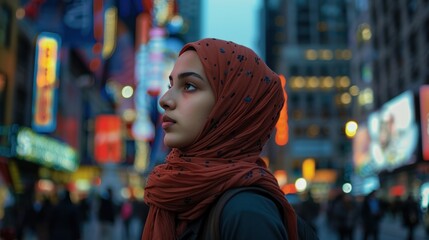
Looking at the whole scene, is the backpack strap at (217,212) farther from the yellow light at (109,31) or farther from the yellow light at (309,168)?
the yellow light at (309,168)

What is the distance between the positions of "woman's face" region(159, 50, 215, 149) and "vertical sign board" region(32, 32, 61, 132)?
25.5 metres

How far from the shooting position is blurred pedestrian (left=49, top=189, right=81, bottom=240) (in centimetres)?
1015

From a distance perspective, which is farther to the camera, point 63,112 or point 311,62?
point 311,62

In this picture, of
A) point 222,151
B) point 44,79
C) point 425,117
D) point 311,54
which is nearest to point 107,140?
point 44,79

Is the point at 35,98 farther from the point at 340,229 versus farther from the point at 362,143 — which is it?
the point at 362,143

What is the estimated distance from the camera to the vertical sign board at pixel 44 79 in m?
26.2

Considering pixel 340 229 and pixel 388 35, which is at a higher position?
pixel 388 35

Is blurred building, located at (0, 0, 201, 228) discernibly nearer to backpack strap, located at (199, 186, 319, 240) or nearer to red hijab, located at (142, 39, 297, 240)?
red hijab, located at (142, 39, 297, 240)

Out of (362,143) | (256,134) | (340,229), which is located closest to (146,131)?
(362,143)

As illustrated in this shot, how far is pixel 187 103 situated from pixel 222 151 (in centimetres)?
22

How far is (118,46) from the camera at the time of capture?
2050 inches

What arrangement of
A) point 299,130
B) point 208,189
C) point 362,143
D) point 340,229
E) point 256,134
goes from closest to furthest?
point 208,189
point 256,134
point 340,229
point 362,143
point 299,130

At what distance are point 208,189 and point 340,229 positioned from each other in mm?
13817

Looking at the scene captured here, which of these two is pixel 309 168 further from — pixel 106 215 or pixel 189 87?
pixel 189 87
